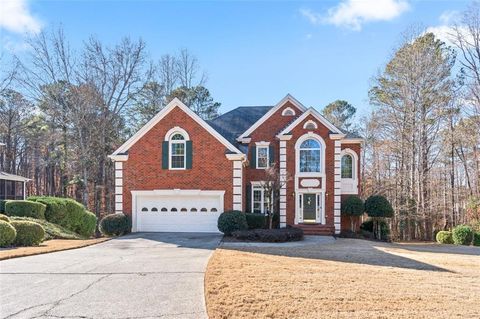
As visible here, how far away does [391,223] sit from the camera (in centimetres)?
3056

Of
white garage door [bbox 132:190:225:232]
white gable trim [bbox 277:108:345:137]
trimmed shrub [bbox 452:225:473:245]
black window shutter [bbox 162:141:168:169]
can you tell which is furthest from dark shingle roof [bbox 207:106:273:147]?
trimmed shrub [bbox 452:225:473:245]

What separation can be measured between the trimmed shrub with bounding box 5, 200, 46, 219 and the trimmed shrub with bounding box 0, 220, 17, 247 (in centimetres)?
507

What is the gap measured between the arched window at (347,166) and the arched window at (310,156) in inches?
103

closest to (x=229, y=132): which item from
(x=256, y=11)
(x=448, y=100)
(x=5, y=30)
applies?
(x=256, y=11)

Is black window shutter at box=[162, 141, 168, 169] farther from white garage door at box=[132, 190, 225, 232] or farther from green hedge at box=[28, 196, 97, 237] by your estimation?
green hedge at box=[28, 196, 97, 237]

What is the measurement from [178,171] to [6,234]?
336 inches

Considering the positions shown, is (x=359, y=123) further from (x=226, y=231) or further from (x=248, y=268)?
(x=248, y=268)

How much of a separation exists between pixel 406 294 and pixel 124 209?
51.4 ft

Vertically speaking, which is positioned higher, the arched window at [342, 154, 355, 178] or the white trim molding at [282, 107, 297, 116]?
the white trim molding at [282, 107, 297, 116]

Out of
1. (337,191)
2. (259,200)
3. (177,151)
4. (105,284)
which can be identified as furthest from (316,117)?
(105,284)

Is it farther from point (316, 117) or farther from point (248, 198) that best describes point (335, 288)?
point (316, 117)

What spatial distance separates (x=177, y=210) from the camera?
20453 mm

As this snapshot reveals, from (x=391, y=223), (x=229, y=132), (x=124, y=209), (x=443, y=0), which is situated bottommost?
(x=391, y=223)

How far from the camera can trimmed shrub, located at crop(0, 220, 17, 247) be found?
1383 centimetres
